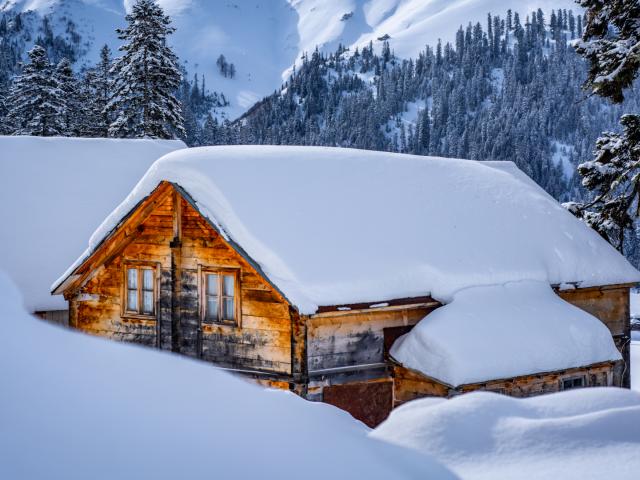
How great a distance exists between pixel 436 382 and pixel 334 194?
4.80 meters

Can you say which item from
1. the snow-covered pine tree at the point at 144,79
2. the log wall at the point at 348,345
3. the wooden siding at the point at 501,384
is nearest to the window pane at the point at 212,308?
the log wall at the point at 348,345

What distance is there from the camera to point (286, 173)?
14852 mm

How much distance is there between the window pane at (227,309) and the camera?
12941 mm

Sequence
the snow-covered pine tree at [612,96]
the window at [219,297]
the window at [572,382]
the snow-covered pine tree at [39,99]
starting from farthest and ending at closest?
the snow-covered pine tree at [39,99], the snow-covered pine tree at [612,96], the window at [219,297], the window at [572,382]

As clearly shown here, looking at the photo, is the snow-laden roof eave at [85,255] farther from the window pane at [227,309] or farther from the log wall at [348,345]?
the log wall at [348,345]

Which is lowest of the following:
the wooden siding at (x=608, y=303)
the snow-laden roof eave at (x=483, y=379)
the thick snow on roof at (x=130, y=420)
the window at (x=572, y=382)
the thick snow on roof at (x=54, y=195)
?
the window at (x=572, y=382)

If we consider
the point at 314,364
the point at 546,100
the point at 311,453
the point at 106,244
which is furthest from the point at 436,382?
the point at 546,100

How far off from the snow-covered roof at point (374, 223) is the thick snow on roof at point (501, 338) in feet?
1.62

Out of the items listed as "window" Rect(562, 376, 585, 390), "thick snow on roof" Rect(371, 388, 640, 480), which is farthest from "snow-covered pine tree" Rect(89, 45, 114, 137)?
"thick snow on roof" Rect(371, 388, 640, 480)

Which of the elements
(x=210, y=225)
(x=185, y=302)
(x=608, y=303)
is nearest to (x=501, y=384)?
(x=608, y=303)

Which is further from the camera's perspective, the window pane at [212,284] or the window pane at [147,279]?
the window pane at [147,279]

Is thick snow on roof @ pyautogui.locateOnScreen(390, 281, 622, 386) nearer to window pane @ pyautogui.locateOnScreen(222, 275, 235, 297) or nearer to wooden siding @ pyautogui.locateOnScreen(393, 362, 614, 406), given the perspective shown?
wooden siding @ pyautogui.locateOnScreen(393, 362, 614, 406)

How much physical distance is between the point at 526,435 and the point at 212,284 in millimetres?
9709

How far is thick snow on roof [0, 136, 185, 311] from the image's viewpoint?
756 inches
